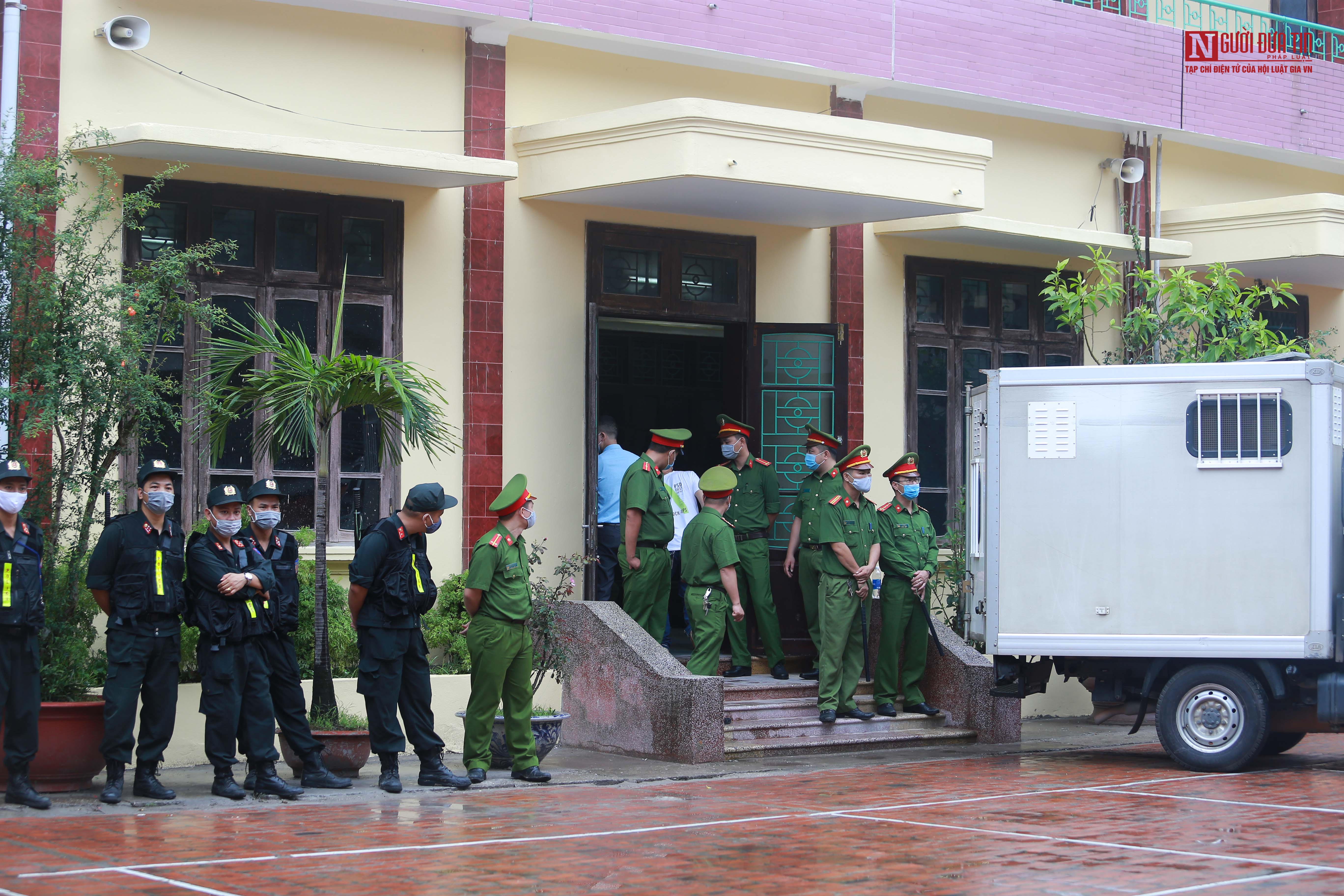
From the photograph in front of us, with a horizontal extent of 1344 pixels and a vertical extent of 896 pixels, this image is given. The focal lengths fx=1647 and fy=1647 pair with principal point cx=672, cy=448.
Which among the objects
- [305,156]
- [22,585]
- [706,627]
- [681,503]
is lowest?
[706,627]

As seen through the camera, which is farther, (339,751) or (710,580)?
(710,580)

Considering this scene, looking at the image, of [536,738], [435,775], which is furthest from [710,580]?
[435,775]

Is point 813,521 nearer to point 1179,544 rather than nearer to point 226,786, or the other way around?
point 1179,544

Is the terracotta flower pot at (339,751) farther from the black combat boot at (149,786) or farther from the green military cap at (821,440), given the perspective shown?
the green military cap at (821,440)

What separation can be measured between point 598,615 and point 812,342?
3358 mm

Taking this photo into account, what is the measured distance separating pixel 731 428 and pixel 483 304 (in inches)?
89.4

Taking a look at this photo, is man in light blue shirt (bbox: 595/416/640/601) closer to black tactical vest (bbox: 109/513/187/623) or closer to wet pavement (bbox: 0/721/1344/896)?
wet pavement (bbox: 0/721/1344/896)

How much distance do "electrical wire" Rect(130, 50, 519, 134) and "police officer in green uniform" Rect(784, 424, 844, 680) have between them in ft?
12.1

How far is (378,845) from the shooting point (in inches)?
325

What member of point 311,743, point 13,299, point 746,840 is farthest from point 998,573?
point 13,299

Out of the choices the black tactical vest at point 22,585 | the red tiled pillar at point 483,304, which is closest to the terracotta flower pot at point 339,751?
the black tactical vest at point 22,585

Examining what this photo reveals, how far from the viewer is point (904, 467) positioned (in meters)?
13.4

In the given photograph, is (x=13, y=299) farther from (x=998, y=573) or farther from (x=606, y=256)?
(x=998, y=573)

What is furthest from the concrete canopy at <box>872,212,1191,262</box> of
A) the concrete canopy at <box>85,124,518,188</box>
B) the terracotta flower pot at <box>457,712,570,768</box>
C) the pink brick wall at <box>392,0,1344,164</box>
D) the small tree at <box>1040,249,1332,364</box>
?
the terracotta flower pot at <box>457,712,570,768</box>
